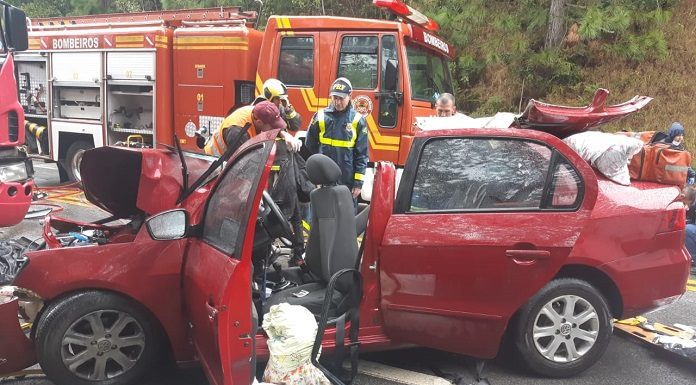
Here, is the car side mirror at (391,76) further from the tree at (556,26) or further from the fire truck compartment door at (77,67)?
the tree at (556,26)

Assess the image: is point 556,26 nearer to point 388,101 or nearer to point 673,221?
point 388,101

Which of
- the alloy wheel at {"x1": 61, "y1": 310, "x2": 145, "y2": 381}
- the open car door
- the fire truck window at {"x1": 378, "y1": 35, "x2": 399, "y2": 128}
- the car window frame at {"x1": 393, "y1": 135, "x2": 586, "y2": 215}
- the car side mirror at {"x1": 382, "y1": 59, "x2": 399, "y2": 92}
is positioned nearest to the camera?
the open car door

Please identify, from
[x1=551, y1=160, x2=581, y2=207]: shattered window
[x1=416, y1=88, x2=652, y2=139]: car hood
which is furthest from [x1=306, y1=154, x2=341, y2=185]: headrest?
[x1=551, y1=160, x2=581, y2=207]: shattered window

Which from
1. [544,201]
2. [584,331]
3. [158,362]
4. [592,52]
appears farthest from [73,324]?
[592,52]

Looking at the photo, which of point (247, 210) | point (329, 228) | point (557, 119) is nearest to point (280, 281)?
point (329, 228)

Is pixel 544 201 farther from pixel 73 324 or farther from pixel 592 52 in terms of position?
pixel 592 52

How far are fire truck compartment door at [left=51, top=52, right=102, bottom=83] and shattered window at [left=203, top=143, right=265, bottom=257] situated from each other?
6.85 meters

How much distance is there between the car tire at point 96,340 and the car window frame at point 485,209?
152 cm

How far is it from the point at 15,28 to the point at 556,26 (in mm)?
9657

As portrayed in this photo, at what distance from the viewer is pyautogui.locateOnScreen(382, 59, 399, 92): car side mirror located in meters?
6.27

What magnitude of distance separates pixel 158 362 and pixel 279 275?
903 millimetres

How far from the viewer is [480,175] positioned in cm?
310

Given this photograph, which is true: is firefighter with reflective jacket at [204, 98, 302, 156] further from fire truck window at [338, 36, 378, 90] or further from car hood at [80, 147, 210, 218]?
fire truck window at [338, 36, 378, 90]

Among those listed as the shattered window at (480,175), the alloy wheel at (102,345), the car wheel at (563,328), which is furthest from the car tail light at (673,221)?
the alloy wheel at (102,345)
